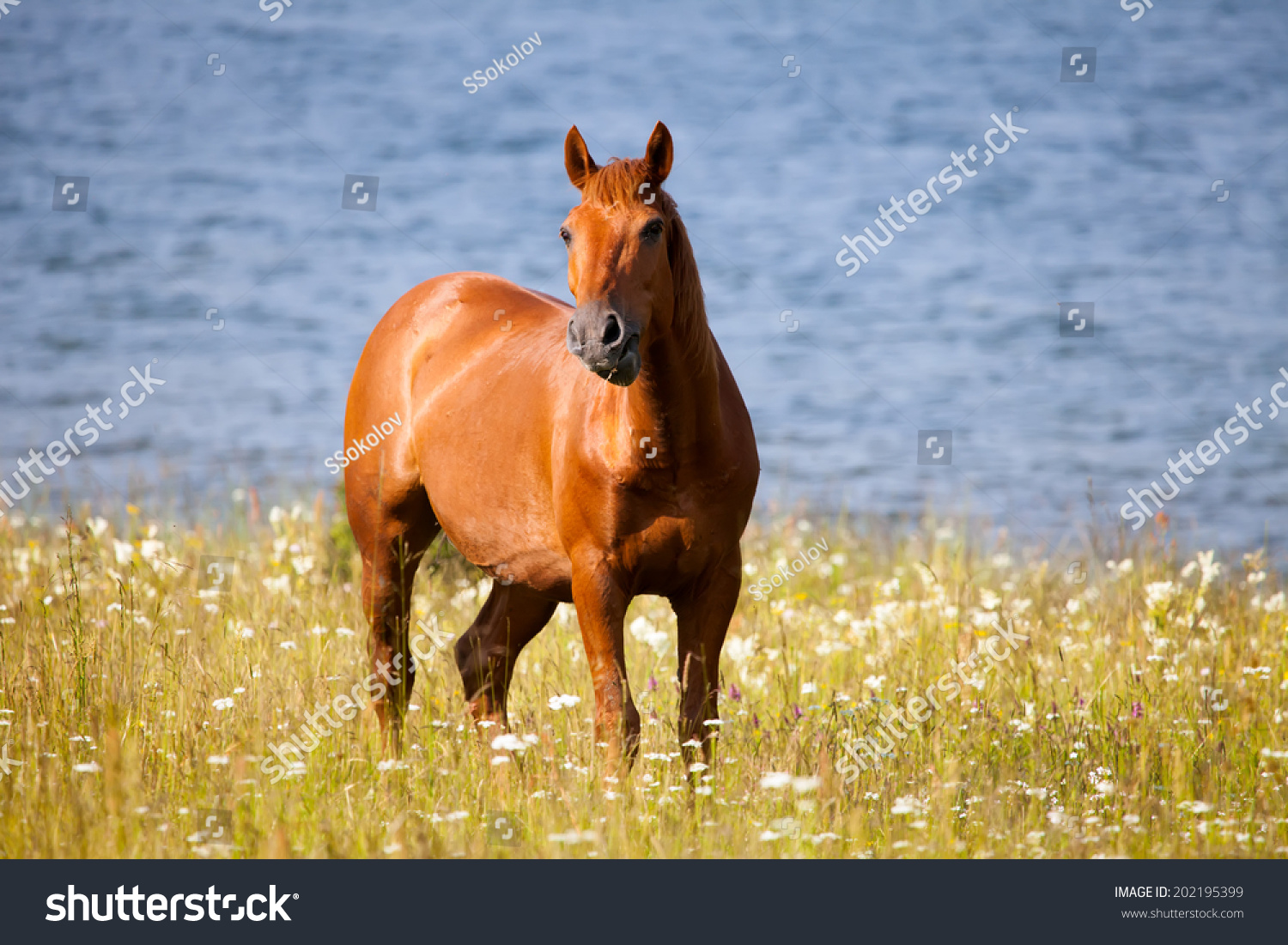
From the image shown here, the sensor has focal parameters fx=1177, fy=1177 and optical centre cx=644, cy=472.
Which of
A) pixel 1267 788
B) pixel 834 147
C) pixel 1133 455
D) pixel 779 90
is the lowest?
pixel 1267 788

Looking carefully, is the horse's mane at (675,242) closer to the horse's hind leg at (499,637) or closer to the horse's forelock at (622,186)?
the horse's forelock at (622,186)

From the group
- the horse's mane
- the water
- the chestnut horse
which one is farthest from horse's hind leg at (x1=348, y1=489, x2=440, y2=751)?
the water

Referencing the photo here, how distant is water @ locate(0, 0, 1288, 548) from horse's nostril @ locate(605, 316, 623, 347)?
7.09 metres

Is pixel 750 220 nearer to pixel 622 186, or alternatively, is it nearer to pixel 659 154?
pixel 659 154

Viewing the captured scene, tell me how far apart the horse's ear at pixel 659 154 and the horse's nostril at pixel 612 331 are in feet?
2.10

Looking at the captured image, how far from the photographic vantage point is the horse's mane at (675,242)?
3.73 meters

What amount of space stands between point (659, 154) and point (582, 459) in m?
1.07

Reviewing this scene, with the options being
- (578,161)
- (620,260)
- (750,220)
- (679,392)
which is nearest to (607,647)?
(679,392)

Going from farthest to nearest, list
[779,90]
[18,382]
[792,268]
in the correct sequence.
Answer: [779,90]
[792,268]
[18,382]

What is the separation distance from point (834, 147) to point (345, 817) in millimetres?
23720

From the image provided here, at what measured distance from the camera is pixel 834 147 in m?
25.5

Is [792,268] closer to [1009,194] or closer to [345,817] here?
[1009,194]

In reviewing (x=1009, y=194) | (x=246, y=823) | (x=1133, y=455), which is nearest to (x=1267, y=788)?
(x=246, y=823)

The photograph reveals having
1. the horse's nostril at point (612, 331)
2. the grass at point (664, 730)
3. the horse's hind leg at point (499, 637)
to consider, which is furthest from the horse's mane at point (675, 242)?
the horse's hind leg at point (499, 637)
